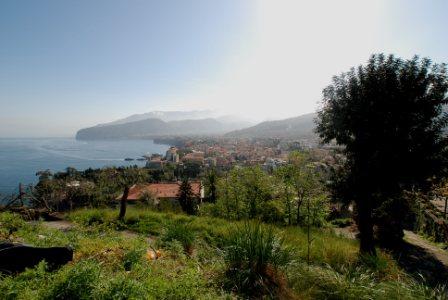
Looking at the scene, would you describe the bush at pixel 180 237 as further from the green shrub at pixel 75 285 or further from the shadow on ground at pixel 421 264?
the shadow on ground at pixel 421 264

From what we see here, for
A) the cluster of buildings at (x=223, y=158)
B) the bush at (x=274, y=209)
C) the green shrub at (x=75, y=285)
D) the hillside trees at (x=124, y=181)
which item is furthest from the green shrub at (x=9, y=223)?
the cluster of buildings at (x=223, y=158)

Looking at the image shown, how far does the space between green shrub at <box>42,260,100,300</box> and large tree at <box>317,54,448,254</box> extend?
9292 mm

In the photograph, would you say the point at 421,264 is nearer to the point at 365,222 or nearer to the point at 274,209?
the point at 365,222

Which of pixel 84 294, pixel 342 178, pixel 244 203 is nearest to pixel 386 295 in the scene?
pixel 84 294

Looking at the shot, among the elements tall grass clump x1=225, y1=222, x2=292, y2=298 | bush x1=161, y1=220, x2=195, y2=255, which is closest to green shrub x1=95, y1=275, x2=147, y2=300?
tall grass clump x1=225, y1=222, x2=292, y2=298

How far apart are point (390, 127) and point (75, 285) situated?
10297mm

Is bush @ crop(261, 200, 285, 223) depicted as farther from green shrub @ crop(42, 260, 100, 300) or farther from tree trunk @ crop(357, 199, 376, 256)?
green shrub @ crop(42, 260, 100, 300)

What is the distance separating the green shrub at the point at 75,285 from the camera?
10.6 ft

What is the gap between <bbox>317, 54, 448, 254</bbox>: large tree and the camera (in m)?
10.3

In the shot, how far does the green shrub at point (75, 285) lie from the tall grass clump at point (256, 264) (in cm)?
183

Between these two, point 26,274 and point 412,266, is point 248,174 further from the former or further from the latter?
point 26,274

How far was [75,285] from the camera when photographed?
10.7 ft

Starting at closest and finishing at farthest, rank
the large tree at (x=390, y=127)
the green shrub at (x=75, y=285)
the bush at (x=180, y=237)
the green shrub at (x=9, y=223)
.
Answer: the green shrub at (x=75, y=285) < the bush at (x=180, y=237) < the green shrub at (x=9, y=223) < the large tree at (x=390, y=127)

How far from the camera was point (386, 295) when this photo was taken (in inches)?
149
